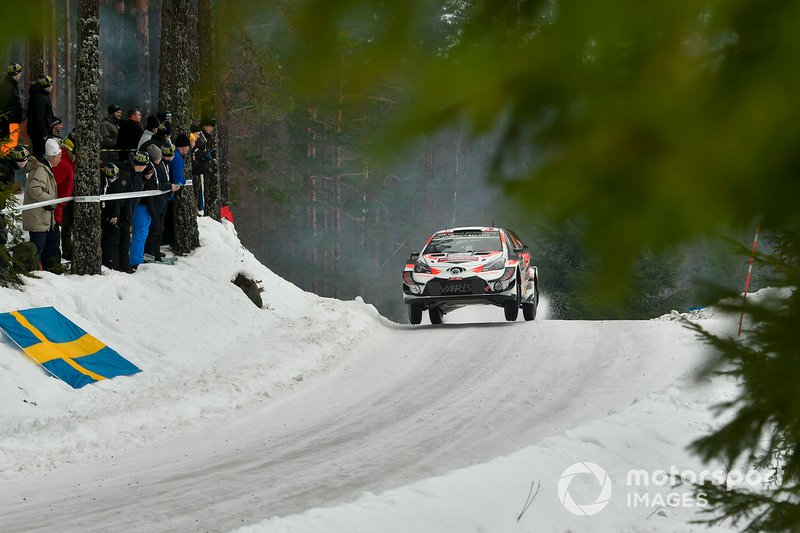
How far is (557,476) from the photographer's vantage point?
884cm

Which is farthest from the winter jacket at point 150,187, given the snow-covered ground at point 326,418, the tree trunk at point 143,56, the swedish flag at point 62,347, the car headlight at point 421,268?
the tree trunk at point 143,56

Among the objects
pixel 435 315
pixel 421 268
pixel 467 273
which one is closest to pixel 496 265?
pixel 467 273

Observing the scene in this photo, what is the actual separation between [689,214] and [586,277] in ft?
0.71

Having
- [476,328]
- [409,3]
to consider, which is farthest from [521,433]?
[409,3]

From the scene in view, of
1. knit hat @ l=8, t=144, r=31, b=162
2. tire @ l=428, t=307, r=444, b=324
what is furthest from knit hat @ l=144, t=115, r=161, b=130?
tire @ l=428, t=307, r=444, b=324

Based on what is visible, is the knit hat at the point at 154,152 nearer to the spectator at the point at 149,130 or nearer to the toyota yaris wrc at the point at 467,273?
the spectator at the point at 149,130

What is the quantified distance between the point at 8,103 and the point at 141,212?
2.64 m

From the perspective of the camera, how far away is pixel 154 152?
57.0ft

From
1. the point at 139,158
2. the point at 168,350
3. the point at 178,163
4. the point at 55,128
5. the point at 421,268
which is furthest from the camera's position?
the point at 421,268

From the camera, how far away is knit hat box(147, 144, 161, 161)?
682 inches

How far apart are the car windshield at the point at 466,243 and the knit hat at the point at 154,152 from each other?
524 centimetres

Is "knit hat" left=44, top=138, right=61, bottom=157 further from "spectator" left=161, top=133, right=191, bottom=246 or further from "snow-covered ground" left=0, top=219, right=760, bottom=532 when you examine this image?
"spectator" left=161, top=133, right=191, bottom=246

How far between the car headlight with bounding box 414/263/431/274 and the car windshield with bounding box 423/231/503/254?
0.51 meters

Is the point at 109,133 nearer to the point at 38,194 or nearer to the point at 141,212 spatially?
the point at 141,212
